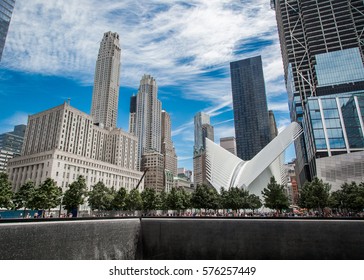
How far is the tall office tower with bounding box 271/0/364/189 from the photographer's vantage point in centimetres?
8056

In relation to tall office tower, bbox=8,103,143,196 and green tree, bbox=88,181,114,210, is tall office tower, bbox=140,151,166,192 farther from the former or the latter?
green tree, bbox=88,181,114,210

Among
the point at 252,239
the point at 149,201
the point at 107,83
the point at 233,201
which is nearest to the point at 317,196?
the point at 233,201

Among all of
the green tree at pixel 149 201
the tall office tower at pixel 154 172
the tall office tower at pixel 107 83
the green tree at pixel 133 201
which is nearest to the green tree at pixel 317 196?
the green tree at pixel 149 201

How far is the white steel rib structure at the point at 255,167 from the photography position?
251 ft

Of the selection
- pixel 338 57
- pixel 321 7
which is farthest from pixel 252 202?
pixel 321 7

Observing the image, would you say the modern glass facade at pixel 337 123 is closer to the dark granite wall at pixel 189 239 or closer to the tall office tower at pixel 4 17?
the dark granite wall at pixel 189 239

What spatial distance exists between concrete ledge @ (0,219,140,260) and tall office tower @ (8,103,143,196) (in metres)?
58.1

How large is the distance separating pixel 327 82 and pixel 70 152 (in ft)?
342

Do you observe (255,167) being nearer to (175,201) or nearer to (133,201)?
(175,201)

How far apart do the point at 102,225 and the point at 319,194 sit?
37.7 meters

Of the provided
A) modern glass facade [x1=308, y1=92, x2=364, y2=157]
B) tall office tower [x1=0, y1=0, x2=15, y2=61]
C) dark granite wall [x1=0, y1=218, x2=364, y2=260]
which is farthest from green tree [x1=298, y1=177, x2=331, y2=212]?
tall office tower [x1=0, y1=0, x2=15, y2=61]

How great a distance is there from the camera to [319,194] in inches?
1793

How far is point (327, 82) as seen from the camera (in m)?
104

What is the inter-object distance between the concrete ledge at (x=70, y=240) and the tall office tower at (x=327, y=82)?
61581mm
